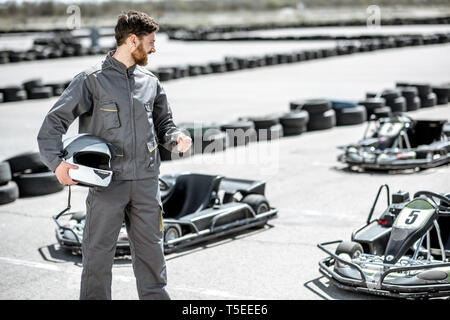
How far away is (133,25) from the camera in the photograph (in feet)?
12.7

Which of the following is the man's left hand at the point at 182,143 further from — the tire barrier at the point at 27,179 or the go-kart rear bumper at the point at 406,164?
the go-kart rear bumper at the point at 406,164

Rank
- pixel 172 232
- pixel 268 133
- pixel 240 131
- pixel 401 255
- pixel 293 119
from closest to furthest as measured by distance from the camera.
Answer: pixel 401 255
pixel 172 232
pixel 240 131
pixel 268 133
pixel 293 119

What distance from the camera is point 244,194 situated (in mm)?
7156

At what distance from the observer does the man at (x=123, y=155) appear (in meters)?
3.86

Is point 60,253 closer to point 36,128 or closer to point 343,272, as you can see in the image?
point 343,272

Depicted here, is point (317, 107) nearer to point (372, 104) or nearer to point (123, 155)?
point (372, 104)

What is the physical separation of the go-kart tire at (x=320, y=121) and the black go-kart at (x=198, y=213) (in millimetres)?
5510

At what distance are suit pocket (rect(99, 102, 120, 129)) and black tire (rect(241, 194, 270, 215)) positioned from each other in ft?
10.4

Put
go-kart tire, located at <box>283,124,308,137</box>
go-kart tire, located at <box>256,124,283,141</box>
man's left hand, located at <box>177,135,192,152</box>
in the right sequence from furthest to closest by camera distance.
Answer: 1. go-kart tire, located at <box>283,124,308,137</box>
2. go-kart tire, located at <box>256,124,283,141</box>
3. man's left hand, located at <box>177,135,192,152</box>

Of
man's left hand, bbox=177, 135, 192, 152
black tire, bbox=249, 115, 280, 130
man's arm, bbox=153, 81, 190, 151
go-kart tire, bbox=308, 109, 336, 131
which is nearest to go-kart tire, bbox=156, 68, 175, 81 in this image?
go-kart tire, bbox=308, 109, 336, 131

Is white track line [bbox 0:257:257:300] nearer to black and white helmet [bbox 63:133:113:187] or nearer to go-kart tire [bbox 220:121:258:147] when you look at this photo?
black and white helmet [bbox 63:133:113:187]

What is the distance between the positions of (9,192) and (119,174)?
4.59m

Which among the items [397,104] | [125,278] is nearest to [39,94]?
[397,104]

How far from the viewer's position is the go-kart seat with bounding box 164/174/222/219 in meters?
6.82
